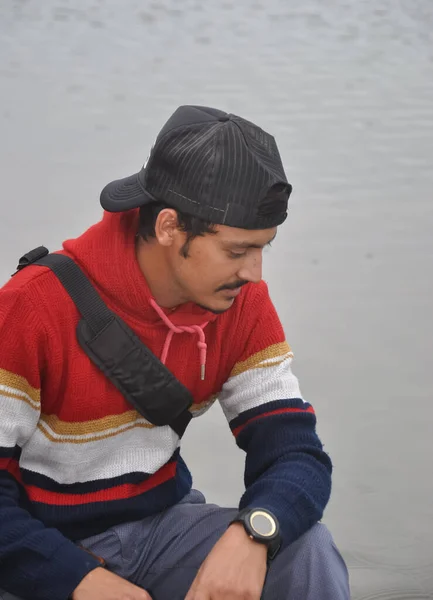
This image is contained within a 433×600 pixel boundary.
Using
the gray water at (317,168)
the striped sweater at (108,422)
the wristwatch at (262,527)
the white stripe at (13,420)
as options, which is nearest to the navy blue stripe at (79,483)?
the striped sweater at (108,422)

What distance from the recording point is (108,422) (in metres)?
1.63

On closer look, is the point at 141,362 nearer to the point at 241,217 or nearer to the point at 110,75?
the point at 241,217

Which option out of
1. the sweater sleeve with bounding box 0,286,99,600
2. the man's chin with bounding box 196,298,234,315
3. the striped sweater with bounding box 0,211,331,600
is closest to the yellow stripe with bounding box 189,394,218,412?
the striped sweater with bounding box 0,211,331,600

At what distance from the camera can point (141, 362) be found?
5.24 ft

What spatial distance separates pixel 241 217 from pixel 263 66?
3.87 meters

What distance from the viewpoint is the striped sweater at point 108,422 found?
4.89ft

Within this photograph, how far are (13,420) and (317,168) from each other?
2.95m

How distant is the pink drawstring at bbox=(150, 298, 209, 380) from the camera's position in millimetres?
1626

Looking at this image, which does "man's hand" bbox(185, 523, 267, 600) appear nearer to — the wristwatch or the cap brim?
the wristwatch

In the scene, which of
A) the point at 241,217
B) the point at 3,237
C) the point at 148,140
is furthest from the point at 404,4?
the point at 241,217

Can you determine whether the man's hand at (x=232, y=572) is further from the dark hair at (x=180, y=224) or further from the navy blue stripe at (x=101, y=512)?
the dark hair at (x=180, y=224)

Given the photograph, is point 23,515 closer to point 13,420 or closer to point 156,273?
point 13,420

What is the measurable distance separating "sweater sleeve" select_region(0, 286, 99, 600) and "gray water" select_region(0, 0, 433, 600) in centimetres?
101

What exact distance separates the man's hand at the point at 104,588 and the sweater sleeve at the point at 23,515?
10mm
